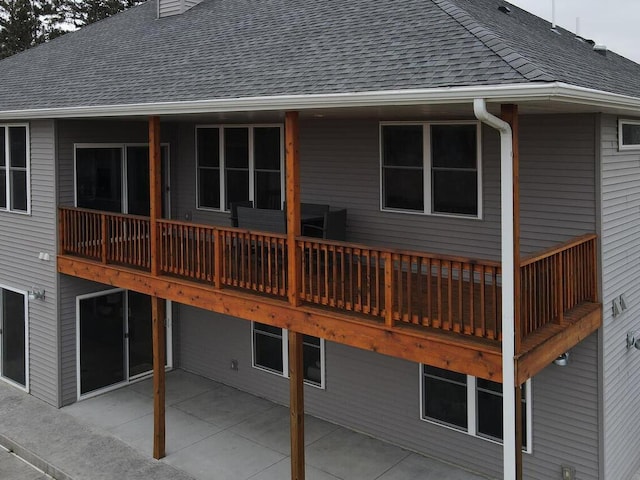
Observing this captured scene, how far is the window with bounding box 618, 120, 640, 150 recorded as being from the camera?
25.9 feet

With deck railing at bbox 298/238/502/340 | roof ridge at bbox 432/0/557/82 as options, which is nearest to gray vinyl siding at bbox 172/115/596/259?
deck railing at bbox 298/238/502/340

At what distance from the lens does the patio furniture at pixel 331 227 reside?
9.02 metres

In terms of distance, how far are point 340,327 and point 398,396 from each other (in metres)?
2.79

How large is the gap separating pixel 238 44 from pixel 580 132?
5.38 metres

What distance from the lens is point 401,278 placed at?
6633 millimetres

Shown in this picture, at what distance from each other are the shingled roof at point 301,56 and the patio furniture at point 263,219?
1.88 metres

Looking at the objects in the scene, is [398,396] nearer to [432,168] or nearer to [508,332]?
[432,168]

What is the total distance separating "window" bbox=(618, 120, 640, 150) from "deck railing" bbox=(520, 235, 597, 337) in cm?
138

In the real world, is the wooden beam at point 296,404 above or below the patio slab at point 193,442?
above

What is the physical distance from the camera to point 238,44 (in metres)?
10.2

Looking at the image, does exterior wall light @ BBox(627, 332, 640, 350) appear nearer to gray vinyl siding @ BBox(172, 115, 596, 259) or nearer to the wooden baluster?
gray vinyl siding @ BBox(172, 115, 596, 259)

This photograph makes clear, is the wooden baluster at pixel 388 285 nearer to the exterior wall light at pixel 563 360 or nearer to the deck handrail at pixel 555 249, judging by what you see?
the deck handrail at pixel 555 249

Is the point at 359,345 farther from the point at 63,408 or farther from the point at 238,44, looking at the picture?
the point at 63,408

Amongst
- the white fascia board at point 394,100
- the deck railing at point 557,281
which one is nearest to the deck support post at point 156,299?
the white fascia board at point 394,100
